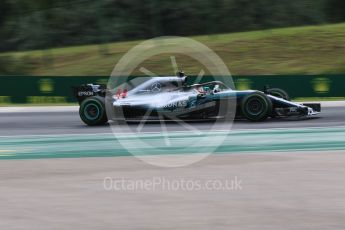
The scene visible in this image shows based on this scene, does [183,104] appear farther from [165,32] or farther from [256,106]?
[165,32]

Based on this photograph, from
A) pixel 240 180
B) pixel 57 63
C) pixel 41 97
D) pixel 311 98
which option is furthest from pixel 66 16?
pixel 240 180

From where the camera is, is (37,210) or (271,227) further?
(37,210)

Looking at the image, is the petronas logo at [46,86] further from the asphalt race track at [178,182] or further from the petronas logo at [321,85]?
the asphalt race track at [178,182]

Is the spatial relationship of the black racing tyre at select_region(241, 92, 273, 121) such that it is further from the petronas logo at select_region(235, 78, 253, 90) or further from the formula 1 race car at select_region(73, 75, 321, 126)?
the petronas logo at select_region(235, 78, 253, 90)

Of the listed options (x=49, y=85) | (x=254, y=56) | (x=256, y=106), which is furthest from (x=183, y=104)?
(x=254, y=56)

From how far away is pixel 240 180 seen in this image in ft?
24.8

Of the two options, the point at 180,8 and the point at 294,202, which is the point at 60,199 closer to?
the point at 294,202

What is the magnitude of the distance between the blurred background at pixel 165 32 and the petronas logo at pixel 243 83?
37.0 ft

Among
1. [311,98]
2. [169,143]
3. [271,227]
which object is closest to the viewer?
[271,227]

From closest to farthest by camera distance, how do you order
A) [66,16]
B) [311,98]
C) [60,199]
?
[60,199] → [311,98] → [66,16]

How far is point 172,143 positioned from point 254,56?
25.0 metres

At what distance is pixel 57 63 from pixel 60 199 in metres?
36.8

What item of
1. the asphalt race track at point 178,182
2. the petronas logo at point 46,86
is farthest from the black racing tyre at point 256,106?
the petronas logo at point 46,86

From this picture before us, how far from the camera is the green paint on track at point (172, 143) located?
10.4 m
